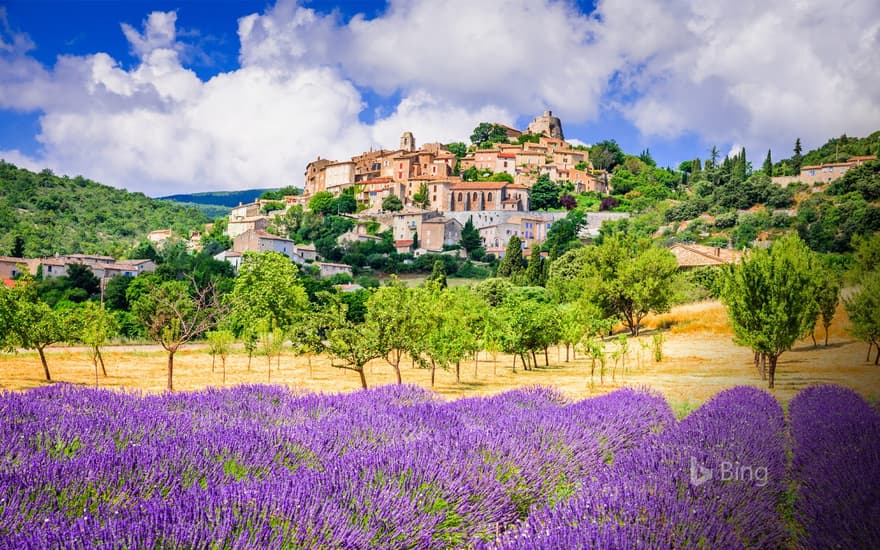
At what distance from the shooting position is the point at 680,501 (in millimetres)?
3578

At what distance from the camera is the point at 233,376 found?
20.0 metres

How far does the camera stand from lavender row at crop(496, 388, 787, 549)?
3.11 meters

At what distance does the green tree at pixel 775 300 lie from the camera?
11250 mm

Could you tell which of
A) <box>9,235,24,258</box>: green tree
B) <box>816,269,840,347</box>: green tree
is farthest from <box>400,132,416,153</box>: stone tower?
<box>816,269,840,347</box>: green tree

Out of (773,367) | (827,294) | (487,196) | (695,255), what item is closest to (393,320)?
(773,367)

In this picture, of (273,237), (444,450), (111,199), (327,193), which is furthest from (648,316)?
(111,199)

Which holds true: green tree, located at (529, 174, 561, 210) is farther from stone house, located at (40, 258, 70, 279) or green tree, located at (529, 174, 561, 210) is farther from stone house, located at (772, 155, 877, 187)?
stone house, located at (772, 155, 877, 187)

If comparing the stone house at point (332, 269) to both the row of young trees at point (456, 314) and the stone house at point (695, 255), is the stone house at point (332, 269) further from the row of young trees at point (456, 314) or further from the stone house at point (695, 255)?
the stone house at point (695, 255)

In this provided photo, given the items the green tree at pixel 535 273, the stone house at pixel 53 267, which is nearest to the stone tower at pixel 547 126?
the green tree at pixel 535 273

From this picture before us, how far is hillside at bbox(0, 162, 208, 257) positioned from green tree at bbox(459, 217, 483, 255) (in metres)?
47.7

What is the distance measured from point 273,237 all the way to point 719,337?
7158 centimetres

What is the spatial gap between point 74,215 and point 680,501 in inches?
4351

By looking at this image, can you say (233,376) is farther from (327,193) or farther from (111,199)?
(111,199)

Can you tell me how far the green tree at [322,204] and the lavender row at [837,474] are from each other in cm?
9339
